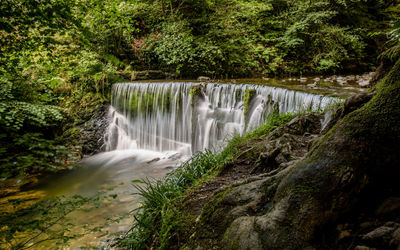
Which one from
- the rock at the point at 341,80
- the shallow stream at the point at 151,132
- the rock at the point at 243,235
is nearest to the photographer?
the rock at the point at 243,235

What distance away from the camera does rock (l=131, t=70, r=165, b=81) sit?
11.3 metres

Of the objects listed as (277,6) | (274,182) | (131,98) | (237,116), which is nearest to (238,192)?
(274,182)

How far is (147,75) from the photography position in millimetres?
11633

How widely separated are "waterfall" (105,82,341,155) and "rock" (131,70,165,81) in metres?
1.39

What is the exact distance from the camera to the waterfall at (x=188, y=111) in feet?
22.5

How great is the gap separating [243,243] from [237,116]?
20.1 ft

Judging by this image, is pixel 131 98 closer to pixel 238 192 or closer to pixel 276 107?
pixel 276 107

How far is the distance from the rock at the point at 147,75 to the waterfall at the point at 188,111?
1388 mm

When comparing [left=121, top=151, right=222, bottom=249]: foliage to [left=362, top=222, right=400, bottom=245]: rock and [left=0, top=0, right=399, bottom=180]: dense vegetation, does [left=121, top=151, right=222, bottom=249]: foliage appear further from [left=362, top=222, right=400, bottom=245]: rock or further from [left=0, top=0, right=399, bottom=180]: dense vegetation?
[left=0, top=0, right=399, bottom=180]: dense vegetation

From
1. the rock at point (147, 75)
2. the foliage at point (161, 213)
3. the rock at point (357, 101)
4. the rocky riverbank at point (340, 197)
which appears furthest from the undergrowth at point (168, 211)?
the rock at point (147, 75)

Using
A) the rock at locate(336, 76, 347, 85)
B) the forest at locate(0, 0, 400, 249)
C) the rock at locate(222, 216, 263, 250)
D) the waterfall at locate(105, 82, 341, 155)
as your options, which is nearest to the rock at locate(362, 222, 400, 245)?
the rock at locate(222, 216, 263, 250)

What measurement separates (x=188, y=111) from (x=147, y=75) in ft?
14.6

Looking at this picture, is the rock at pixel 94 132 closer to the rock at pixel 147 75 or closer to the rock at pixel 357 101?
the rock at pixel 147 75

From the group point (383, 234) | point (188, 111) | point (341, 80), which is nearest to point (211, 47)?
point (188, 111)
